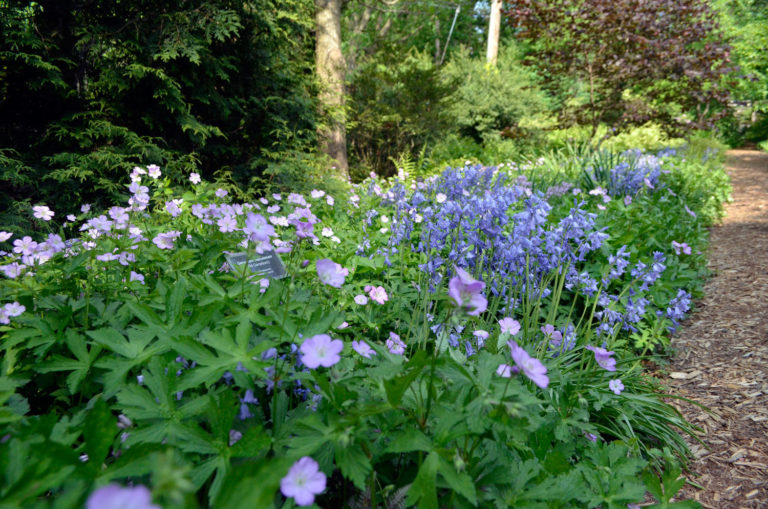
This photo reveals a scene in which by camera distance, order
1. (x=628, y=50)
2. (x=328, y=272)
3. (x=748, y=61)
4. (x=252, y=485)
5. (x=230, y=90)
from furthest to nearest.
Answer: (x=748, y=61) < (x=628, y=50) < (x=230, y=90) < (x=328, y=272) < (x=252, y=485)

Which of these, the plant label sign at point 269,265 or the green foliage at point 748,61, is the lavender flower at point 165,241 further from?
the green foliage at point 748,61

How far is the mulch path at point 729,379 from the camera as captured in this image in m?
1.96

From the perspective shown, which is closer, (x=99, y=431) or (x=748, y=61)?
(x=99, y=431)

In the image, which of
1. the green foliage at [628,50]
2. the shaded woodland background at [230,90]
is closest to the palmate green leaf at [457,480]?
the shaded woodland background at [230,90]

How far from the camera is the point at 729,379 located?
2.63 metres

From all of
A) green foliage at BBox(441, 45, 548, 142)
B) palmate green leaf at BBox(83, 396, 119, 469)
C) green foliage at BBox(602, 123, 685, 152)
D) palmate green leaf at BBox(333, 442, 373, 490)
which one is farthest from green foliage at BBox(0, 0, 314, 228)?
green foliage at BBox(602, 123, 685, 152)

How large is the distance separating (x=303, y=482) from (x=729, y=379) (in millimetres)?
2786

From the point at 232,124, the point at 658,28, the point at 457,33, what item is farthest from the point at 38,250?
the point at 457,33

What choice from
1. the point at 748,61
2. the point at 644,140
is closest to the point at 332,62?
the point at 644,140

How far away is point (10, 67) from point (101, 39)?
0.78 metres

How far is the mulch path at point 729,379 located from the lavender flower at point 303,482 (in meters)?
1.80

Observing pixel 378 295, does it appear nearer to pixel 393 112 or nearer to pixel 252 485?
pixel 252 485

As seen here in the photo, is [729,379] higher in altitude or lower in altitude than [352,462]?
lower

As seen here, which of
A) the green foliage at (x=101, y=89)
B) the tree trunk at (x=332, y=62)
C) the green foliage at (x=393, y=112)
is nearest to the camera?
the green foliage at (x=101, y=89)
